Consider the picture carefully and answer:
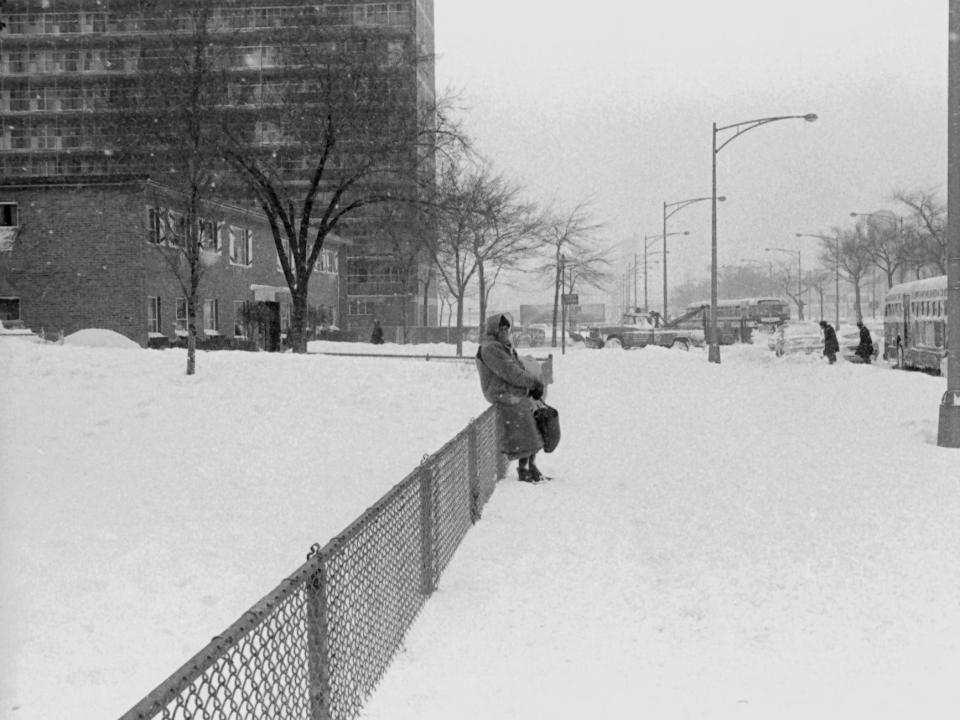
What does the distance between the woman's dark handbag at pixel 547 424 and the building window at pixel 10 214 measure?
26.0 metres

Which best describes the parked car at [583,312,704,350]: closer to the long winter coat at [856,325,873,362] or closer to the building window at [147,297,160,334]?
the long winter coat at [856,325,873,362]

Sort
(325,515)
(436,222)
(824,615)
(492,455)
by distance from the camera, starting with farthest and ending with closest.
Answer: (436,222), (492,455), (325,515), (824,615)

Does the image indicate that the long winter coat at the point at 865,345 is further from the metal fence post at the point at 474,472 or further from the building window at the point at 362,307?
Result: the building window at the point at 362,307

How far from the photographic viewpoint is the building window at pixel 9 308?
3172 centimetres

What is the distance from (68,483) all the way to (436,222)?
21.1m

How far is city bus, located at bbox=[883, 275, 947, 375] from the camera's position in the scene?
95.2ft

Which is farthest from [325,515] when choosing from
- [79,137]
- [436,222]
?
[79,137]

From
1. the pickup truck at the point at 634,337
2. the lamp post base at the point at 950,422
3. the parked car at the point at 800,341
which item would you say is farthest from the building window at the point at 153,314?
the lamp post base at the point at 950,422

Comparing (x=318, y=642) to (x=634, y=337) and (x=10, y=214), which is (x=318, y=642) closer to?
(x=10, y=214)

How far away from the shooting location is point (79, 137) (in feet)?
259

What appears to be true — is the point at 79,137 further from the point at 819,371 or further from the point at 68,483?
the point at 68,483

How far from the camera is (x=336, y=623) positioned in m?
4.00

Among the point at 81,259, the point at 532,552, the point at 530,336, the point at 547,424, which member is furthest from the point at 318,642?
the point at 530,336

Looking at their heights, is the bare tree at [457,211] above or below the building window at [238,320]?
above
